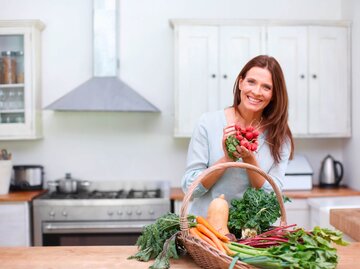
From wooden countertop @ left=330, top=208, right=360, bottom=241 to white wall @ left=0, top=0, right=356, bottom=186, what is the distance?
1970 mm

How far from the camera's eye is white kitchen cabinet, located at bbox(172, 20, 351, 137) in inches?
147

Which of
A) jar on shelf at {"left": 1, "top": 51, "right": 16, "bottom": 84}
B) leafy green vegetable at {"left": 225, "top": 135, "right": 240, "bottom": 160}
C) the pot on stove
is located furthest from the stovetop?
leafy green vegetable at {"left": 225, "top": 135, "right": 240, "bottom": 160}

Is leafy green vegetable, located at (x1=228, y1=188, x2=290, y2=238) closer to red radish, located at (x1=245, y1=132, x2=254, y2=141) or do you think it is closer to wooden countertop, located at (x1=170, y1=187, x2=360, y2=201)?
red radish, located at (x1=245, y1=132, x2=254, y2=141)

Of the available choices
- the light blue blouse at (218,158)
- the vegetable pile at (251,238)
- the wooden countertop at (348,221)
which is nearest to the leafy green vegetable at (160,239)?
the vegetable pile at (251,238)

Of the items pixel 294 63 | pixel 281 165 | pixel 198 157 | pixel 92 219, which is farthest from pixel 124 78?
pixel 281 165

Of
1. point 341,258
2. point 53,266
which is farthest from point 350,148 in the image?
point 53,266

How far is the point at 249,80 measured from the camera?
74.7 inches

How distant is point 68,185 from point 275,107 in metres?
2.29

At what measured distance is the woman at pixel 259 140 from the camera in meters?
1.92

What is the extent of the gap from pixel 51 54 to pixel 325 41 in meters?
2.18

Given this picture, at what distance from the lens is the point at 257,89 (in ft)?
6.15

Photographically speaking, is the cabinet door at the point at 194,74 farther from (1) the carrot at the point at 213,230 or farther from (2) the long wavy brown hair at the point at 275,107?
(1) the carrot at the point at 213,230

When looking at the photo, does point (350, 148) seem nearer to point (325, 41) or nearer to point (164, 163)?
point (325, 41)

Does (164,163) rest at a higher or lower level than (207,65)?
lower
